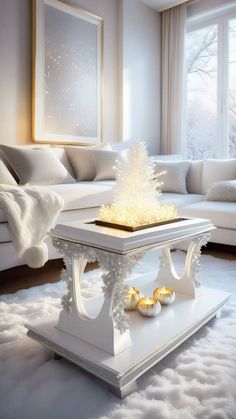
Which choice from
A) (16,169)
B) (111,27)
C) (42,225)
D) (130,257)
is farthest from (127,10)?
(130,257)

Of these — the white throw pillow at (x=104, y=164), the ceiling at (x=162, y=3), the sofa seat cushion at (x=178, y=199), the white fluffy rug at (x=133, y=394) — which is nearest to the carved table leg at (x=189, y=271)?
the white fluffy rug at (x=133, y=394)

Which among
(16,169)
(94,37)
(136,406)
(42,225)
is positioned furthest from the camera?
(94,37)

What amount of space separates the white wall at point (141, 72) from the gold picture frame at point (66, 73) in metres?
0.44

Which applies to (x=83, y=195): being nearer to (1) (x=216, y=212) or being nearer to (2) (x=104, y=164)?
(2) (x=104, y=164)

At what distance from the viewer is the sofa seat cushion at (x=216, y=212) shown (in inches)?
98.7

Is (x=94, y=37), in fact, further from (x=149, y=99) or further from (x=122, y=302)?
(x=122, y=302)

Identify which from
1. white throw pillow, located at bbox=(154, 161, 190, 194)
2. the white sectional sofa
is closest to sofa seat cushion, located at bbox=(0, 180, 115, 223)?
the white sectional sofa

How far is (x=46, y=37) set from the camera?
3291mm

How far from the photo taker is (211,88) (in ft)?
13.8

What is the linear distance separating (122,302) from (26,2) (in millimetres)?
3195

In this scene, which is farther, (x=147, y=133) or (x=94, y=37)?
(x=147, y=133)

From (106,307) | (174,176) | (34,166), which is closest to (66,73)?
(34,166)

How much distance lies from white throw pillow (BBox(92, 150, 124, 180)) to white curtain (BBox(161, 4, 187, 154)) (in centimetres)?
149

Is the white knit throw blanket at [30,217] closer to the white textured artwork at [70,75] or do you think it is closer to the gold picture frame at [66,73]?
the gold picture frame at [66,73]
